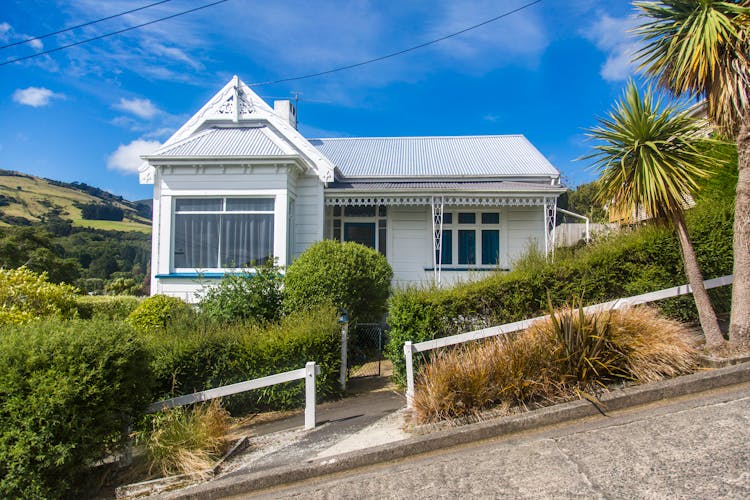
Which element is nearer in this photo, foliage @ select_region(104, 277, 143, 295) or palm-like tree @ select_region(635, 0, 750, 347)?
palm-like tree @ select_region(635, 0, 750, 347)

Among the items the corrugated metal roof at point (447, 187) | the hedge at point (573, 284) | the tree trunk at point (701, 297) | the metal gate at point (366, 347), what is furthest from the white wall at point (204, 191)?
the tree trunk at point (701, 297)

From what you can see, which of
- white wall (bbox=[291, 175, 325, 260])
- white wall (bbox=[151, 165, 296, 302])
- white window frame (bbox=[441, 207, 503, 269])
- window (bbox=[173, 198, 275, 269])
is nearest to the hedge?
white wall (bbox=[151, 165, 296, 302])

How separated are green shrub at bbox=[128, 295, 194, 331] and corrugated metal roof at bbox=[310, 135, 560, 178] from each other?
7.22 meters

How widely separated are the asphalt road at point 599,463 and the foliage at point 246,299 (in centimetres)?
523

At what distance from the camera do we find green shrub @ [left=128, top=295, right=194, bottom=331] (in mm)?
9570

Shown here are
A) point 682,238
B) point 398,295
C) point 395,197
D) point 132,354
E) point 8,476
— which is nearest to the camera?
point 8,476

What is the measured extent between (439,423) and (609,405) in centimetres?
166

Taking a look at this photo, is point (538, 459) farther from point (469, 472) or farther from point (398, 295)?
point (398, 295)

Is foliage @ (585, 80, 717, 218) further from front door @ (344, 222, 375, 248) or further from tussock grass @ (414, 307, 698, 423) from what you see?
front door @ (344, 222, 375, 248)

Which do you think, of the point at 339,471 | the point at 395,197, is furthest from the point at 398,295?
the point at 395,197

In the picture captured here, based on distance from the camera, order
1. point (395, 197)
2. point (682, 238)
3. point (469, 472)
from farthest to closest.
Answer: point (395, 197) → point (682, 238) → point (469, 472)

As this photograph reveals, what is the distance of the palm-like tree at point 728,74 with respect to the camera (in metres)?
5.57

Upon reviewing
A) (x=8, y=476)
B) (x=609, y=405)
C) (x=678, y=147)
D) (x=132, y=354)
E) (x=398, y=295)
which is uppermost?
(x=678, y=147)

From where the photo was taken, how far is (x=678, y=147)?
6230 mm
